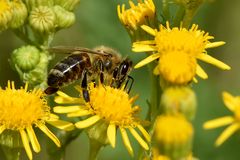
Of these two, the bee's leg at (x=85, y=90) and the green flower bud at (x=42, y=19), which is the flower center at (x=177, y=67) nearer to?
the bee's leg at (x=85, y=90)

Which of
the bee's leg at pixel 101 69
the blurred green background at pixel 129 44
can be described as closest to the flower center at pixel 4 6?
the bee's leg at pixel 101 69

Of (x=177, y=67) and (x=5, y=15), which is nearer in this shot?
(x=177, y=67)

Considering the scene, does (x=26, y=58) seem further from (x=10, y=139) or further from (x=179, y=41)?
(x=179, y=41)

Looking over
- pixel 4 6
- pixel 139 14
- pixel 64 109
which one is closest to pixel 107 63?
pixel 139 14

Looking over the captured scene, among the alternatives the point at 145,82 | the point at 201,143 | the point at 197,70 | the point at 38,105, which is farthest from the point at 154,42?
the point at 145,82

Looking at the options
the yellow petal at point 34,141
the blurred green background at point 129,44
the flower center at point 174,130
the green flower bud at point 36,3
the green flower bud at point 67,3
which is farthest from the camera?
the blurred green background at point 129,44

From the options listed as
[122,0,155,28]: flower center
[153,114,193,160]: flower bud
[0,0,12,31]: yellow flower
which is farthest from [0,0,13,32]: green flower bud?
[153,114,193,160]: flower bud
